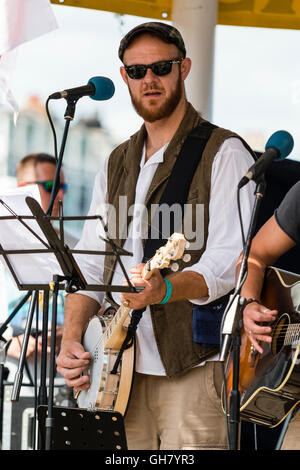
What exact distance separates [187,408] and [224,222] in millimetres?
796

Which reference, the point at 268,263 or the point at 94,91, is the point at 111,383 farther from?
the point at 94,91

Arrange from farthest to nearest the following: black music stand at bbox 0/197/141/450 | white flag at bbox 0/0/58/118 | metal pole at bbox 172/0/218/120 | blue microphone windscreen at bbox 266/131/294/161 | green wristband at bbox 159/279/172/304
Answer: metal pole at bbox 172/0/218/120
white flag at bbox 0/0/58/118
green wristband at bbox 159/279/172/304
blue microphone windscreen at bbox 266/131/294/161
black music stand at bbox 0/197/141/450

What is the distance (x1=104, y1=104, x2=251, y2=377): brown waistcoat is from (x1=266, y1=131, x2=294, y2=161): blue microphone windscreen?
23.1 inches

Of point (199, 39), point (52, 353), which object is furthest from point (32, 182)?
point (52, 353)

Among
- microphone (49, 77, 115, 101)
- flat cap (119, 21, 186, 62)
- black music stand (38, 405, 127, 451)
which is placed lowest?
black music stand (38, 405, 127, 451)

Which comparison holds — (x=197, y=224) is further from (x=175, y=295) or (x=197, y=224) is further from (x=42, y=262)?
(x=42, y=262)

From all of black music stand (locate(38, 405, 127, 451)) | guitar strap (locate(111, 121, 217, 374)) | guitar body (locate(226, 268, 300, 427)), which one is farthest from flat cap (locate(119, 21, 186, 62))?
black music stand (locate(38, 405, 127, 451))

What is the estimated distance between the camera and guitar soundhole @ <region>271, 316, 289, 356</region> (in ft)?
12.1

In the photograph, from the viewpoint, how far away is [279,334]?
3.71 meters

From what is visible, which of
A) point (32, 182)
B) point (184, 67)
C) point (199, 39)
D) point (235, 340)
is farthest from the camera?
point (32, 182)

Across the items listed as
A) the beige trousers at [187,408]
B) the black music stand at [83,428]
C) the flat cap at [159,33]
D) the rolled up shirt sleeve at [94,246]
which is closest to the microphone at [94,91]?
the flat cap at [159,33]

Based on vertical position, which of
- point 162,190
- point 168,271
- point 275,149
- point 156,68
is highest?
point 156,68

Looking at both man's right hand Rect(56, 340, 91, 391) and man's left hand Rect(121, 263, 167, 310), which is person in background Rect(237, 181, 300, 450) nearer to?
man's left hand Rect(121, 263, 167, 310)
